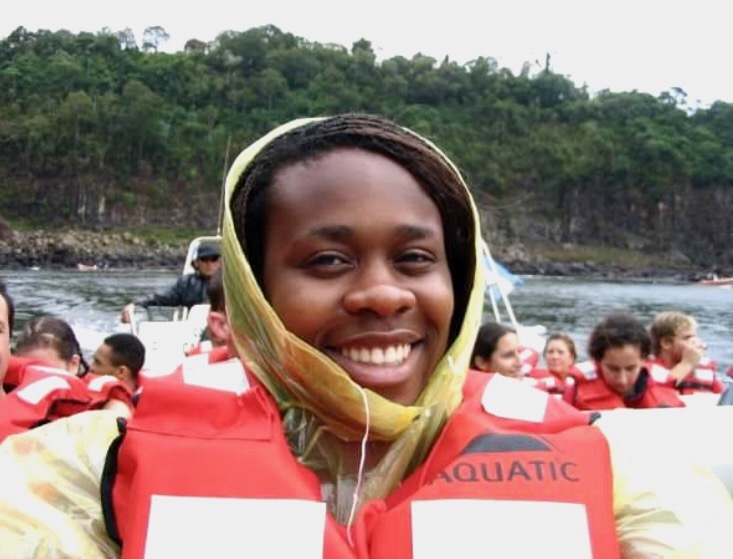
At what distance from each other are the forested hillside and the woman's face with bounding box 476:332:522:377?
5381 cm

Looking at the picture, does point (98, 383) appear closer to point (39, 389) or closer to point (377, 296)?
point (39, 389)

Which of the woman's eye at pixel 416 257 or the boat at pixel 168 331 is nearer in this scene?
the woman's eye at pixel 416 257

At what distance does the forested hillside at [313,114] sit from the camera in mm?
63500

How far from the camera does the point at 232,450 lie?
1.10 meters

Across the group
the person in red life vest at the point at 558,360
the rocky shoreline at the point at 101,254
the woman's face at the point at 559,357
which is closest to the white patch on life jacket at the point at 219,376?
the person in red life vest at the point at 558,360

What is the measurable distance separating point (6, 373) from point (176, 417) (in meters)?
1.83

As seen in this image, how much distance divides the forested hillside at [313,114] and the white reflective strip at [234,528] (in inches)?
2276

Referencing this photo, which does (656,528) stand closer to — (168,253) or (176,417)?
(176,417)

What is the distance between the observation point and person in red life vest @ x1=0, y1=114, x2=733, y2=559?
1040 millimetres

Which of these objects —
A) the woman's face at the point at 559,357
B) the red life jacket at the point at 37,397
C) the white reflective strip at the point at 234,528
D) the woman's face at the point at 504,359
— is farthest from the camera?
the woman's face at the point at 559,357

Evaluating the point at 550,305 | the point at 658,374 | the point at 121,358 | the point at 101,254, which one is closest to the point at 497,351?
the point at 658,374

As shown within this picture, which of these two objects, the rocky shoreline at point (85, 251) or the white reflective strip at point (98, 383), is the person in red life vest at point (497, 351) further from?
the rocky shoreline at point (85, 251)

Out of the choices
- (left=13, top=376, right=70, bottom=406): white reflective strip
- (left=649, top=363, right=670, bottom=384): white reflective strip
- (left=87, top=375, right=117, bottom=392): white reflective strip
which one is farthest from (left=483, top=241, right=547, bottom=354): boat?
(left=13, top=376, right=70, bottom=406): white reflective strip

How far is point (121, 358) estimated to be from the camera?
5.08 m
